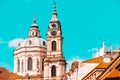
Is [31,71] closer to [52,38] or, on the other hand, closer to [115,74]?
[52,38]

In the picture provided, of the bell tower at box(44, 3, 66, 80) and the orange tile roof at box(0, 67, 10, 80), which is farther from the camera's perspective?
the orange tile roof at box(0, 67, 10, 80)

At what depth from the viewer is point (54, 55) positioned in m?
177

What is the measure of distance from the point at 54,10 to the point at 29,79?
26.4m

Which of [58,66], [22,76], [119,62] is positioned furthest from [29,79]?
[119,62]

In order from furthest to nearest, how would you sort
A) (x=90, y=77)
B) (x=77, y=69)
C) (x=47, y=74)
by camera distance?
(x=47, y=74), (x=77, y=69), (x=90, y=77)

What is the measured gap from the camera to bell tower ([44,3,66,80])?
17488cm

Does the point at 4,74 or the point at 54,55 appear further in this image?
the point at 4,74

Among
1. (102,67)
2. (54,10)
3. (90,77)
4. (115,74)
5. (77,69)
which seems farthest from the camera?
(54,10)

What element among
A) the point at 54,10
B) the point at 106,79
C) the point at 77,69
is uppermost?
the point at 54,10

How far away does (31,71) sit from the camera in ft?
650

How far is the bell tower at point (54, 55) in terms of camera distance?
574ft

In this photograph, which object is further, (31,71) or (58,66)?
(31,71)

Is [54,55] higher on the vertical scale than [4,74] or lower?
higher

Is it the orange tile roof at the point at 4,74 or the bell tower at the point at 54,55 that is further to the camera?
the orange tile roof at the point at 4,74
